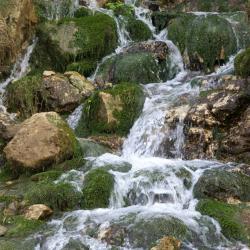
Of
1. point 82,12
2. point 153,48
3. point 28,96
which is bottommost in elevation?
point 28,96

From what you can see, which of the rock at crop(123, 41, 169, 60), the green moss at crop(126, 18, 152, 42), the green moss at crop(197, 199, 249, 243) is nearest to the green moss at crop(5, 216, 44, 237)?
the green moss at crop(197, 199, 249, 243)

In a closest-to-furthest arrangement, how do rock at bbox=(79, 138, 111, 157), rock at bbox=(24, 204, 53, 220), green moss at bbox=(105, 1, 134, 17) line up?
rock at bbox=(24, 204, 53, 220), rock at bbox=(79, 138, 111, 157), green moss at bbox=(105, 1, 134, 17)

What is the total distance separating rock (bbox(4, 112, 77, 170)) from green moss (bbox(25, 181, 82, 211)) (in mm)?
1338

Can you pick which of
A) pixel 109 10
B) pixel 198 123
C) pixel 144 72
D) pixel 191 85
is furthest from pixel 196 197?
pixel 109 10

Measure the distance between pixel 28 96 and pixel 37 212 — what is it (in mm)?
5418

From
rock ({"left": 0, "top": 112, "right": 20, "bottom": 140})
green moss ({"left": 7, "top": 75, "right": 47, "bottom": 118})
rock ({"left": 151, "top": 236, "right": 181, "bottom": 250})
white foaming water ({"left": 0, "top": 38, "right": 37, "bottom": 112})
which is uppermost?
white foaming water ({"left": 0, "top": 38, "right": 37, "bottom": 112})

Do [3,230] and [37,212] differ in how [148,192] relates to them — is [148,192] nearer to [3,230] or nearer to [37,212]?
[37,212]

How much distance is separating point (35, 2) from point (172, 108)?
7024 mm

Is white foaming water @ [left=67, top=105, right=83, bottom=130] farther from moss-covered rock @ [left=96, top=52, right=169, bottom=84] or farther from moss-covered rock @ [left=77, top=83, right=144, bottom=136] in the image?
moss-covered rock @ [left=96, top=52, right=169, bottom=84]

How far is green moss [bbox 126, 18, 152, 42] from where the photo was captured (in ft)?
50.8

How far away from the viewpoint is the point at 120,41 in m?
15.2

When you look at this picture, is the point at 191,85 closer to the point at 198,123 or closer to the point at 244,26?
the point at 198,123

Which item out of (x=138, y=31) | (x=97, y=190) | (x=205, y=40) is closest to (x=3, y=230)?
(x=97, y=190)

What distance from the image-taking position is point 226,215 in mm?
7496
